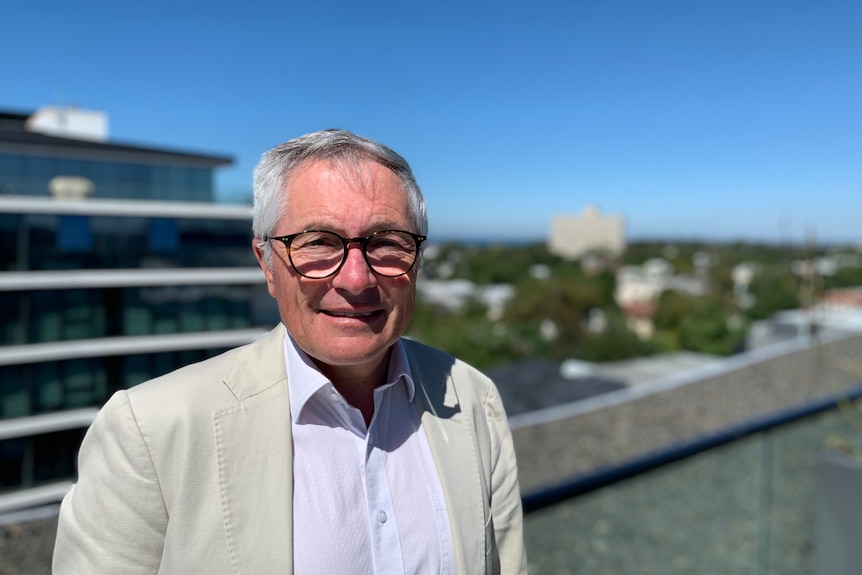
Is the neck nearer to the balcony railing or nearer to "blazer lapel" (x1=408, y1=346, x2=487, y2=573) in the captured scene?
"blazer lapel" (x1=408, y1=346, x2=487, y2=573)

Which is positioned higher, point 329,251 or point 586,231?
point 586,231

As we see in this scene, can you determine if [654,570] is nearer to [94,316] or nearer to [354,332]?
[354,332]

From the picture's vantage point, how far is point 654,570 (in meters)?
2.37

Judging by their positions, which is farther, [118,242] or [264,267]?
[118,242]

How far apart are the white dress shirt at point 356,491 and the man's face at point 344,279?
0.24ft

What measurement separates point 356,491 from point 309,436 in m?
0.12

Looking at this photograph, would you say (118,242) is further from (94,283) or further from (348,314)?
(348,314)

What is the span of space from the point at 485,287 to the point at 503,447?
54.1 metres

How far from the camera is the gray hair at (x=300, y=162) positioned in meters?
0.93

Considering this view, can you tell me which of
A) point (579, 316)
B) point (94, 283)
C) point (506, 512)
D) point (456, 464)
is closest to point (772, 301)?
point (579, 316)

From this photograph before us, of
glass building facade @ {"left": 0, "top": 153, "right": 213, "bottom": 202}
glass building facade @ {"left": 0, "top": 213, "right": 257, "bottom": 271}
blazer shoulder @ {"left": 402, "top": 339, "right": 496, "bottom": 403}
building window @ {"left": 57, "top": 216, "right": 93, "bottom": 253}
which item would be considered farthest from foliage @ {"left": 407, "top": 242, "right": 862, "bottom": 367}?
blazer shoulder @ {"left": 402, "top": 339, "right": 496, "bottom": 403}

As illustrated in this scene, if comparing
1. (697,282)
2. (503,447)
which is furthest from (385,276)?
(697,282)

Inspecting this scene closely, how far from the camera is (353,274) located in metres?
0.93

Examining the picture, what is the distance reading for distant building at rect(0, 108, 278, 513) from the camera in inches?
534
